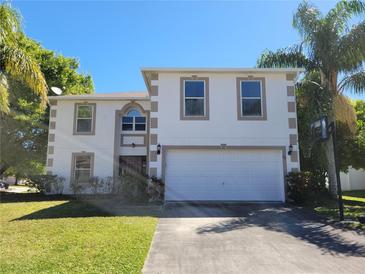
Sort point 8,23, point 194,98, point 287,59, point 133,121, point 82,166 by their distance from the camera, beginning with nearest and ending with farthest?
point 8,23 → point 194,98 → point 287,59 → point 82,166 → point 133,121

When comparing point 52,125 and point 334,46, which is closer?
point 334,46

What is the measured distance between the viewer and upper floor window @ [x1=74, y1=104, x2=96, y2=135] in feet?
59.6

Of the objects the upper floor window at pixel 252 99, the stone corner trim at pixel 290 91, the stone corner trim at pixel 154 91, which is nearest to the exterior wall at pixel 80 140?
the stone corner trim at pixel 154 91

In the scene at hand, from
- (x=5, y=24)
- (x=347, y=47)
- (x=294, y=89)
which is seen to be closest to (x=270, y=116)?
(x=294, y=89)

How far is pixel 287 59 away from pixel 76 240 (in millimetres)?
12720

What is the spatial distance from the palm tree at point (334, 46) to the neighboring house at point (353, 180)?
45.8 feet

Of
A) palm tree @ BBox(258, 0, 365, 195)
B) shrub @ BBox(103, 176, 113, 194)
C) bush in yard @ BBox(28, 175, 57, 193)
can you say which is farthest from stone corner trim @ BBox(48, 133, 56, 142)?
palm tree @ BBox(258, 0, 365, 195)

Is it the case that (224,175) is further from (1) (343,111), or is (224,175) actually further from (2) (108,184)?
(2) (108,184)

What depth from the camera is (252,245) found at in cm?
690

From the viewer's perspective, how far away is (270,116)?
14234 millimetres

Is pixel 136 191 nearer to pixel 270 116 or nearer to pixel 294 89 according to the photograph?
pixel 270 116

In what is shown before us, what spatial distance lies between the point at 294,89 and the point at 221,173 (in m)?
5.05

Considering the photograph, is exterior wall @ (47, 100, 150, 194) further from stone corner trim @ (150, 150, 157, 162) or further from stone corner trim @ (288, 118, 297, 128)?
stone corner trim @ (288, 118, 297, 128)

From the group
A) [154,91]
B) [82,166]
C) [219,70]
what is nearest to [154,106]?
[154,91]
